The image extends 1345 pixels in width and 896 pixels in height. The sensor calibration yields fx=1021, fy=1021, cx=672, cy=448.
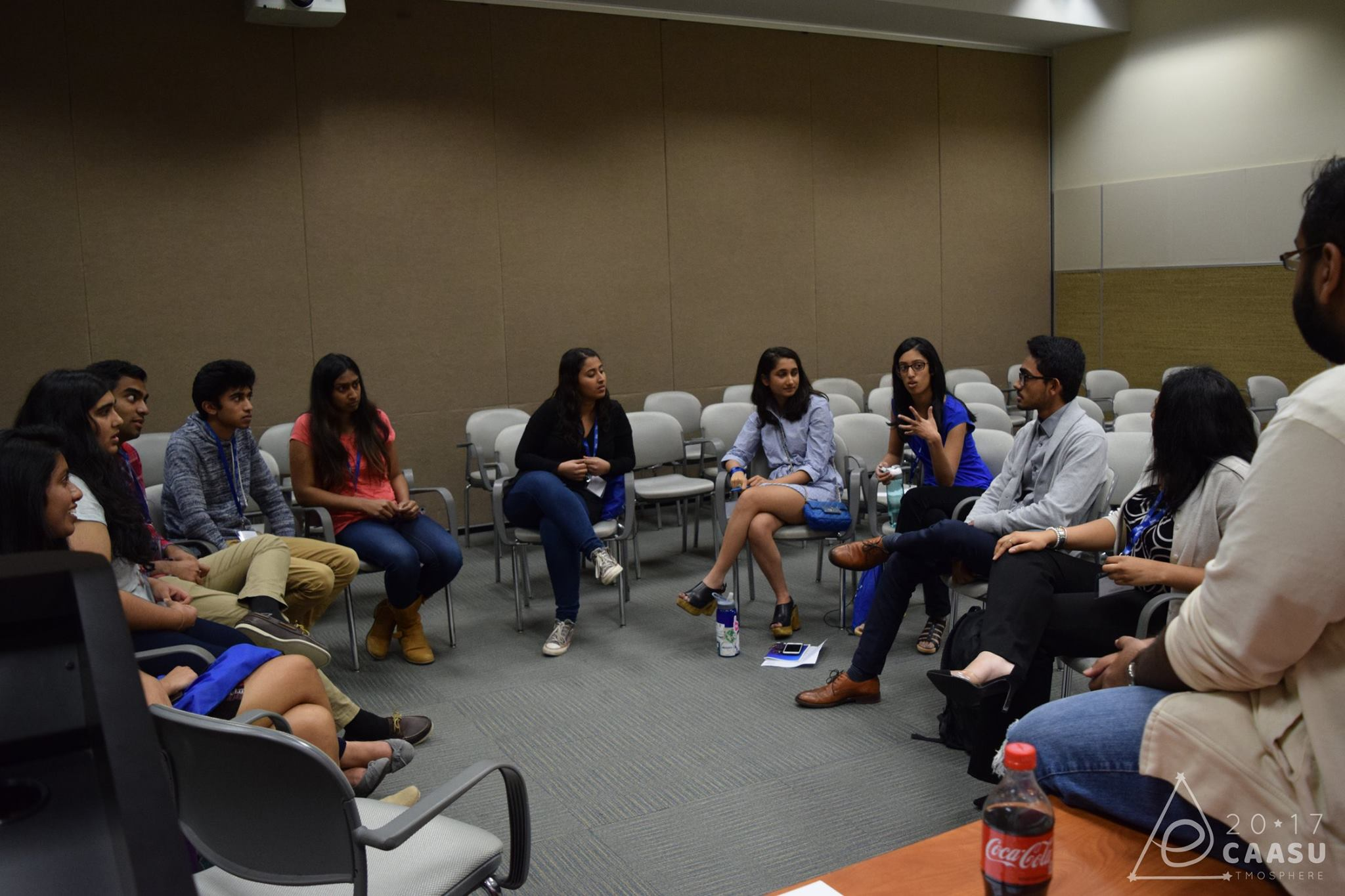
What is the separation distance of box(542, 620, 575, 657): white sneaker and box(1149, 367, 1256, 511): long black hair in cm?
256

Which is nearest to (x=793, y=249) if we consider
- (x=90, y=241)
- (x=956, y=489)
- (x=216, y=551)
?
(x=956, y=489)

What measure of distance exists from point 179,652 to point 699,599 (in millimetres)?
2260

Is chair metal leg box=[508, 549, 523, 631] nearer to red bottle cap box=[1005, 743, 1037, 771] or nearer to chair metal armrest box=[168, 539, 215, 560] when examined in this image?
chair metal armrest box=[168, 539, 215, 560]

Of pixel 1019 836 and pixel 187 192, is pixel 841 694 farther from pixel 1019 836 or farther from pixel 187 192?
pixel 187 192

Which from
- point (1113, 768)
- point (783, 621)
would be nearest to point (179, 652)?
point (1113, 768)

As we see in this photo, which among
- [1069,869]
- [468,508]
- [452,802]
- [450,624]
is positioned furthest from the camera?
[468,508]

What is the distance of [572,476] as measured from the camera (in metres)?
4.74

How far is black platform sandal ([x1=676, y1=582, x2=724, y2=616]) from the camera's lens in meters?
4.45

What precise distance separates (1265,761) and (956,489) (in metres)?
2.98

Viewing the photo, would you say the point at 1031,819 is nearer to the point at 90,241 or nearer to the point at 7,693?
the point at 7,693

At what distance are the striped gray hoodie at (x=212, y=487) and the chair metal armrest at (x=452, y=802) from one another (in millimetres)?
2539

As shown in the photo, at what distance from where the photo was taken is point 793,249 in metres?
8.08

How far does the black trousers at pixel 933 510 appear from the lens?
4.21 m

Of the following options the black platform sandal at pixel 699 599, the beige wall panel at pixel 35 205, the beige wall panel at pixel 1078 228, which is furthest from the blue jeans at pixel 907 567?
the beige wall panel at pixel 1078 228
